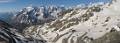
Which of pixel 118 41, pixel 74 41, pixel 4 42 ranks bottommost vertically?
pixel 4 42

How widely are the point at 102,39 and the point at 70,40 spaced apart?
32.1m

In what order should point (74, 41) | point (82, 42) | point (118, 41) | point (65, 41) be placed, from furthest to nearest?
1. point (65, 41)
2. point (74, 41)
3. point (82, 42)
4. point (118, 41)

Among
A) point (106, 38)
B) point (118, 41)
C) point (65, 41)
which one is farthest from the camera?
point (65, 41)

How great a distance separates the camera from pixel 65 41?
18638 cm

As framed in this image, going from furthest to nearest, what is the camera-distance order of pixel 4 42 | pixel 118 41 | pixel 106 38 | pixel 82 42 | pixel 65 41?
pixel 65 41
pixel 82 42
pixel 106 38
pixel 118 41
pixel 4 42

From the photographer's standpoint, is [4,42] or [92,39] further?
[92,39]

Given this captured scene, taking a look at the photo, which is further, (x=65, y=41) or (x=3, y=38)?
(x=65, y=41)

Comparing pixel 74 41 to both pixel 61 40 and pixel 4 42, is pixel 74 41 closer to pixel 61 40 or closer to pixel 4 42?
pixel 61 40

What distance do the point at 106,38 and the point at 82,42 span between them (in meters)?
15.6

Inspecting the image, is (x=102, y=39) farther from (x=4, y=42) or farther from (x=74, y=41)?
(x=4, y=42)

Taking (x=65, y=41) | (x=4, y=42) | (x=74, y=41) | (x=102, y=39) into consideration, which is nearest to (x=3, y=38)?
(x=4, y=42)

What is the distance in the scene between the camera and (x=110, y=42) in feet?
447

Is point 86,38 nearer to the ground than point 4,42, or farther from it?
farther from it

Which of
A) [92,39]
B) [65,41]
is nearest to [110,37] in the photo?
[92,39]
